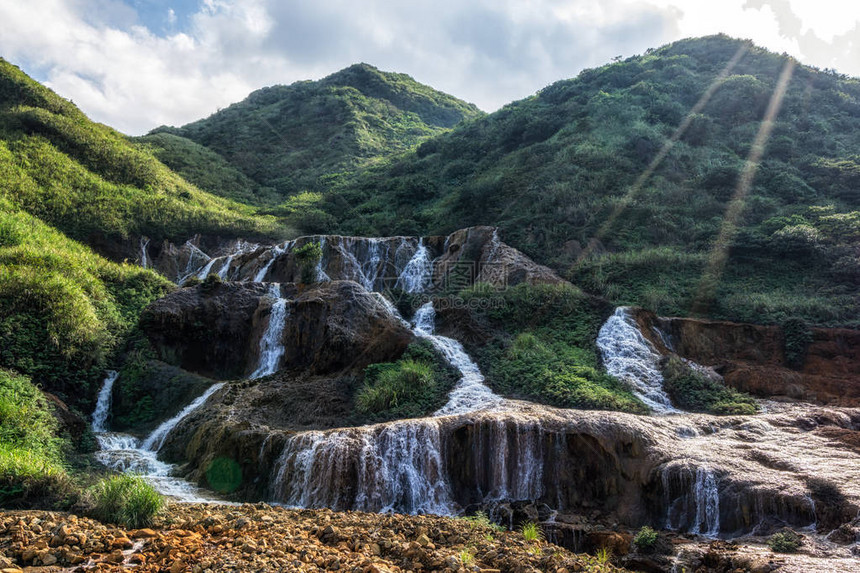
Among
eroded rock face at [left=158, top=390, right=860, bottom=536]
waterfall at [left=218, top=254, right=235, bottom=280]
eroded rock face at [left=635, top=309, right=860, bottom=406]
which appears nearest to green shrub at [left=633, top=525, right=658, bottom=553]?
eroded rock face at [left=158, top=390, right=860, bottom=536]

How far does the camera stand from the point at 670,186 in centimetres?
3131

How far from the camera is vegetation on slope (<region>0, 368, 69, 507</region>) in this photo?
27.1 feet

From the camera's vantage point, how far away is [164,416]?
16391 mm

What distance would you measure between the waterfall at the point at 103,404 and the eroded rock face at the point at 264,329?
1856 mm

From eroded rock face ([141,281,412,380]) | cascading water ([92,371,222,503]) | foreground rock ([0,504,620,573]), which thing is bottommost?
cascading water ([92,371,222,503])

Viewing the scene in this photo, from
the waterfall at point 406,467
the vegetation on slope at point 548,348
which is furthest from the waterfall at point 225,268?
the waterfall at point 406,467

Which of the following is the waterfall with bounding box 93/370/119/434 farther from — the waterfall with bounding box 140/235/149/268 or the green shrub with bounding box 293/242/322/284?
the waterfall with bounding box 140/235/149/268

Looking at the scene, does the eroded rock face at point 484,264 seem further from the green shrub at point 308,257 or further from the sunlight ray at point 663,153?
the green shrub at point 308,257

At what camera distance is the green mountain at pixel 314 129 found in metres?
53.3

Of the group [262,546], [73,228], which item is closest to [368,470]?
[262,546]

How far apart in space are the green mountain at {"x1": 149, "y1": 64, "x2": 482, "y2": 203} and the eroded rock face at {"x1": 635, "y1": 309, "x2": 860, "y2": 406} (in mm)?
39183

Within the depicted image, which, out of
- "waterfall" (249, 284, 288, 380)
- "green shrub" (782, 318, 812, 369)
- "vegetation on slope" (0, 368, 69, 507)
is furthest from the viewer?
"waterfall" (249, 284, 288, 380)

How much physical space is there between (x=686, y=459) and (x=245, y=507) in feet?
30.7

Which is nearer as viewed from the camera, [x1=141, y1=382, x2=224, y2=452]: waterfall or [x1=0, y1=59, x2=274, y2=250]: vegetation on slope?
[x1=141, y1=382, x2=224, y2=452]: waterfall
